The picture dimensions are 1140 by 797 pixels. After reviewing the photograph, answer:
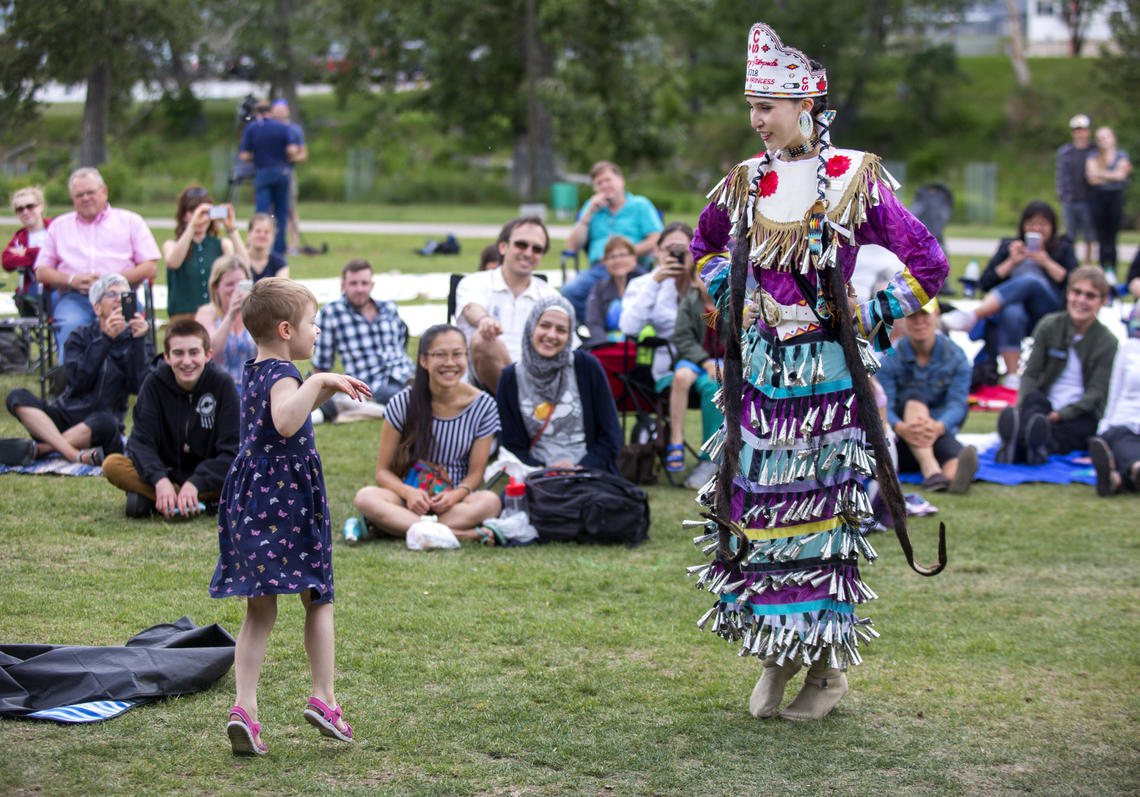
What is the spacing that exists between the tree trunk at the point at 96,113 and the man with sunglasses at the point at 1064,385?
8.07 metres

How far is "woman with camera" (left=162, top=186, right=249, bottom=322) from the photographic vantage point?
9.07 metres

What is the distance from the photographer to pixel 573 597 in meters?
5.45

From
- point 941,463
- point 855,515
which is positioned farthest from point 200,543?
point 941,463

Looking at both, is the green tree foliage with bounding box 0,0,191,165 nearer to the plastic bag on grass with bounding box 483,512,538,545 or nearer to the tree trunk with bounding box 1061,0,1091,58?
the plastic bag on grass with bounding box 483,512,538,545

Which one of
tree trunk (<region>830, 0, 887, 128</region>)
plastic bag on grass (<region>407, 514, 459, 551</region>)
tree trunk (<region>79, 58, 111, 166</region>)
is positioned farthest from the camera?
tree trunk (<region>830, 0, 887, 128</region>)

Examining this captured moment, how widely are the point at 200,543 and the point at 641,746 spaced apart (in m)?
2.88

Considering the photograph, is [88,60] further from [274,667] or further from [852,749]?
[852,749]

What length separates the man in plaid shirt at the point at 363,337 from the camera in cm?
877

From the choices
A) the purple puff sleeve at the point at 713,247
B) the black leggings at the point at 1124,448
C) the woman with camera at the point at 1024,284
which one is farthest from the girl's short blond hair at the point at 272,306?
the woman with camera at the point at 1024,284

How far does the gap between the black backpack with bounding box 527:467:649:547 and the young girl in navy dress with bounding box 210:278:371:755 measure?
104 inches

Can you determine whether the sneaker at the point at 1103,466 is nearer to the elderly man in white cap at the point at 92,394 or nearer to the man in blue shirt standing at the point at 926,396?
the man in blue shirt standing at the point at 926,396

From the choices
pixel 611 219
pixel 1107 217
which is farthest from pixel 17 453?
pixel 1107 217

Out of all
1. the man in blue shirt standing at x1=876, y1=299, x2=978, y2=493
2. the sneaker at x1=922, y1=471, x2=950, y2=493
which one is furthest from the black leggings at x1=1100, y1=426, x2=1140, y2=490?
the sneaker at x1=922, y1=471, x2=950, y2=493

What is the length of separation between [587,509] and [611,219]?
459 cm
